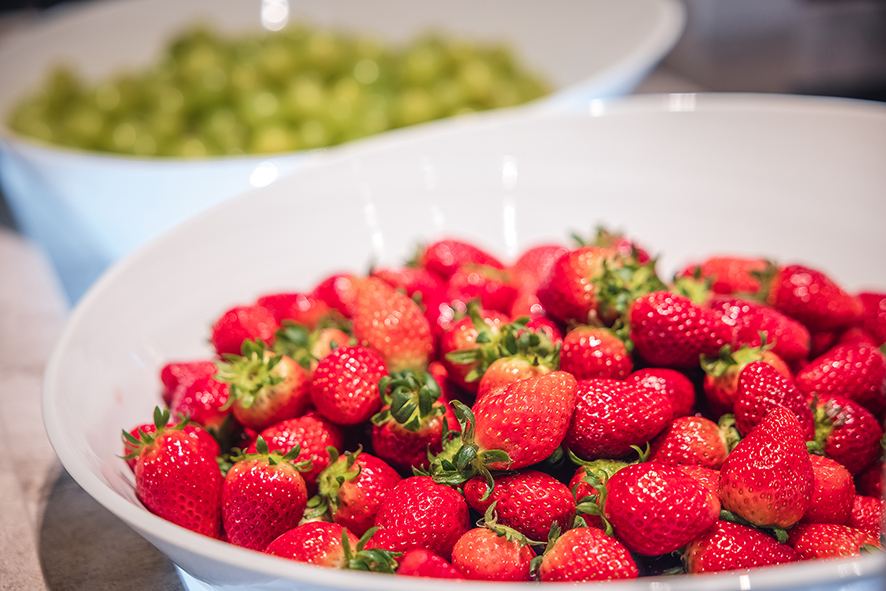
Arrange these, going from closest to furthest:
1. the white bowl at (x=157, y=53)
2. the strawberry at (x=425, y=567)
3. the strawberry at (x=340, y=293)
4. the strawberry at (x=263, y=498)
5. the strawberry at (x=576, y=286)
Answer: the strawberry at (x=425, y=567) < the strawberry at (x=263, y=498) < the strawberry at (x=576, y=286) < the strawberry at (x=340, y=293) < the white bowl at (x=157, y=53)

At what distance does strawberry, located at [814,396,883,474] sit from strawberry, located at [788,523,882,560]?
0.27ft

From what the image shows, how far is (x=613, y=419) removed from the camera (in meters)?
0.60

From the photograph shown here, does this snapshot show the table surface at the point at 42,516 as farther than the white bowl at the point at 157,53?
No

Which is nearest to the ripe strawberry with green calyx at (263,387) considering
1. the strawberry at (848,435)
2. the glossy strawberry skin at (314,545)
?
the glossy strawberry skin at (314,545)

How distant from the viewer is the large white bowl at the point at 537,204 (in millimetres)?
963

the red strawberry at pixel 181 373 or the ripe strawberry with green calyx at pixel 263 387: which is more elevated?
the ripe strawberry with green calyx at pixel 263 387

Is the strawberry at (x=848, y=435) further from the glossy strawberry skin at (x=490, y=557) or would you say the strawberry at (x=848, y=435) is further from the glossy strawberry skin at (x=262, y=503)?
the glossy strawberry skin at (x=262, y=503)

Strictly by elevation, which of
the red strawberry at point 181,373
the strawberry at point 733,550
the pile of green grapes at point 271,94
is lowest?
the strawberry at point 733,550

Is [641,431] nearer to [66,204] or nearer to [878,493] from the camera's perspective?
[878,493]

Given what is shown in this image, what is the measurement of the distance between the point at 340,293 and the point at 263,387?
8.5 inches

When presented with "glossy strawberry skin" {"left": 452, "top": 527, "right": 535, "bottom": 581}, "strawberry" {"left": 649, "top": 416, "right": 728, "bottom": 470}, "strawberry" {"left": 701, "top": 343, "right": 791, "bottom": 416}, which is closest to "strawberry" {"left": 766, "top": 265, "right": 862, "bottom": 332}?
"strawberry" {"left": 701, "top": 343, "right": 791, "bottom": 416}

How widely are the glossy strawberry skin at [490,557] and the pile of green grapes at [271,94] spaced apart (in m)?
1.00

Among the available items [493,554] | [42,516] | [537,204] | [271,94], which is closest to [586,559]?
[493,554]

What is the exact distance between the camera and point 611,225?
1.11 m
